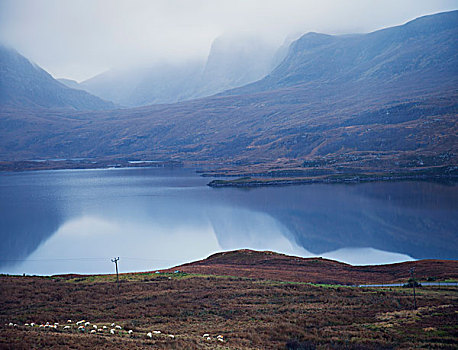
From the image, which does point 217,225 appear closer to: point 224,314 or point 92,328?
point 224,314

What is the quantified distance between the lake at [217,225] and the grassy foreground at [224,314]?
15038 millimetres

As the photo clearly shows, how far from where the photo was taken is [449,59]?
199 meters

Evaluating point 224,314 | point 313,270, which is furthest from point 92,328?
point 313,270

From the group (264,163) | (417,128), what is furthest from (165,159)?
(417,128)

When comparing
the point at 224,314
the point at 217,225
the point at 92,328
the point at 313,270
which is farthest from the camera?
the point at 217,225

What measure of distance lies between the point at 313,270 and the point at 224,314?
583 inches

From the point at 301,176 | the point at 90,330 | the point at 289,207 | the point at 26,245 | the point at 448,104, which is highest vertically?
the point at 448,104

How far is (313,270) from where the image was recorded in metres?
30.5

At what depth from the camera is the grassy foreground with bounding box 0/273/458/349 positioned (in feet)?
41.7

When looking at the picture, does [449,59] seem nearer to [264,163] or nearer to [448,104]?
[448,104]

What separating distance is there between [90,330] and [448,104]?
479 feet

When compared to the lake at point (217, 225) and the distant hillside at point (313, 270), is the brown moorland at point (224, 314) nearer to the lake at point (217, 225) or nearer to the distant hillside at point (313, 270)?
the distant hillside at point (313, 270)

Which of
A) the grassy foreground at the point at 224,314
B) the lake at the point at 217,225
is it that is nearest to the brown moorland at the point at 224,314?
the grassy foreground at the point at 224,314

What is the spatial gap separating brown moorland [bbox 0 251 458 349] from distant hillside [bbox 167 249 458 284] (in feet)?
10.8
